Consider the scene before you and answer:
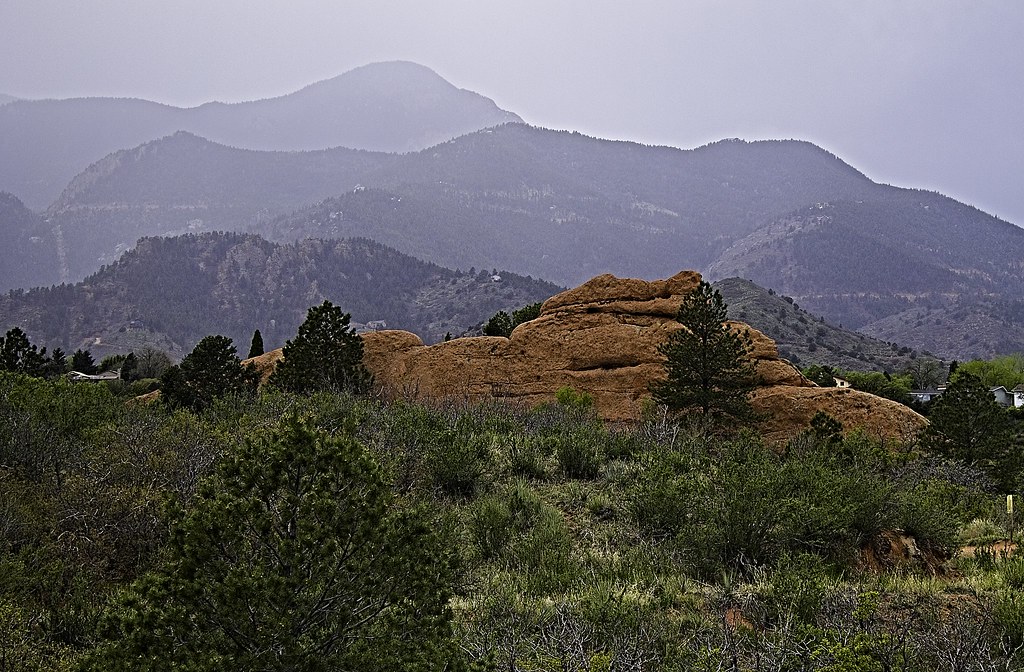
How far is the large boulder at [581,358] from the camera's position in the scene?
2248 centimetres

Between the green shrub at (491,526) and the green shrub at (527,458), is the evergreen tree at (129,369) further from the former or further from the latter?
the green shrub at (491,526)

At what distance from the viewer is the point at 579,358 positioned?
78.8 feet

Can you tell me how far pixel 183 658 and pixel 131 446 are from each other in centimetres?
646

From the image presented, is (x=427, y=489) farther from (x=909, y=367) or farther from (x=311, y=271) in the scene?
(x=311, y=271)

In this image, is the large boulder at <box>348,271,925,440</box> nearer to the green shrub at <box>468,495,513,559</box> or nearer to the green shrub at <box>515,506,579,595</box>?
the green shrub at <box>468,495,513,559</box>

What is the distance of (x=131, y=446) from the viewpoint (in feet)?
30.5

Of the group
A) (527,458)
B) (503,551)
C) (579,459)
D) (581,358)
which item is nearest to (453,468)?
(527,458)

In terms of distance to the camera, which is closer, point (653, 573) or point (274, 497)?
point (274, 497)

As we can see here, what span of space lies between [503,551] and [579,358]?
16489 millimetres

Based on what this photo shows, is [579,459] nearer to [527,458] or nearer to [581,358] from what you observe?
[527,458]

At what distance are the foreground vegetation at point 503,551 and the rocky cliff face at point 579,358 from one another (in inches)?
377

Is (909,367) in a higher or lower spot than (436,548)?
lower

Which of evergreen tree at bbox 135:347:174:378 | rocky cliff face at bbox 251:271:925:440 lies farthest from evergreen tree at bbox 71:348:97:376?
rocky cliff face at bbox 251:271:925:440

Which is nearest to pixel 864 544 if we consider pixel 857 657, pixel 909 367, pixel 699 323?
pixel 857 657
